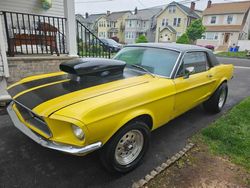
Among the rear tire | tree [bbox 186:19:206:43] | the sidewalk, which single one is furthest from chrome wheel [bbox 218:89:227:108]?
tree [bbox 186:19:206:43]

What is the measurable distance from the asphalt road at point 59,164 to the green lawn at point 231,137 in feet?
1.21

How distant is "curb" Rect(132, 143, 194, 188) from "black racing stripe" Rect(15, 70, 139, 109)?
1318 mm

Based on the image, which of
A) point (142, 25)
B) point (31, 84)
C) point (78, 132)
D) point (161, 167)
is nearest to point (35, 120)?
point (31, 84)

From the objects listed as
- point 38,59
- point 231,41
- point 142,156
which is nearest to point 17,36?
point 38,59

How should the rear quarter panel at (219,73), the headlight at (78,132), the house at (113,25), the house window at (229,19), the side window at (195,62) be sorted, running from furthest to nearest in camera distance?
the house at (113,25)
the house window at (229,19)
the rear quarter panel at (219,73)
the side window at (195,62)
the headlight at (78,132)

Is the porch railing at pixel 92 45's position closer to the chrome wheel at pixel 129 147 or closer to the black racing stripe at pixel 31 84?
the black racing stripe at pixel 31 84

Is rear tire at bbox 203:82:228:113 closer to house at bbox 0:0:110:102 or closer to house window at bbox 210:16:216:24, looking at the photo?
Result: house at bbox 0:0:110:102

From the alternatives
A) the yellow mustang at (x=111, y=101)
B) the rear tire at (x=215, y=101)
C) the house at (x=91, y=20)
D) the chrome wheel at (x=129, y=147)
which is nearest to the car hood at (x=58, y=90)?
the yellow mustang at (x=111, y=101)

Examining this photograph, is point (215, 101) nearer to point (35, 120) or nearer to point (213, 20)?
point (35, 120)

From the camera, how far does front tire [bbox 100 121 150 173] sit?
6.98 ft

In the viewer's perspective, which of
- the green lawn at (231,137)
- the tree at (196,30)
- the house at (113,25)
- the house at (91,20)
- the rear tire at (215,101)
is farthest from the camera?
the house at (91,20)

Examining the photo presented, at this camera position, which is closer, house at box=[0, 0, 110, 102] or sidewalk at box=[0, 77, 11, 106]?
sidewalk at box=[0, 77, 11, 106]

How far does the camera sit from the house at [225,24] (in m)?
31.4

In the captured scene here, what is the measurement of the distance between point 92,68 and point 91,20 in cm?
6168
